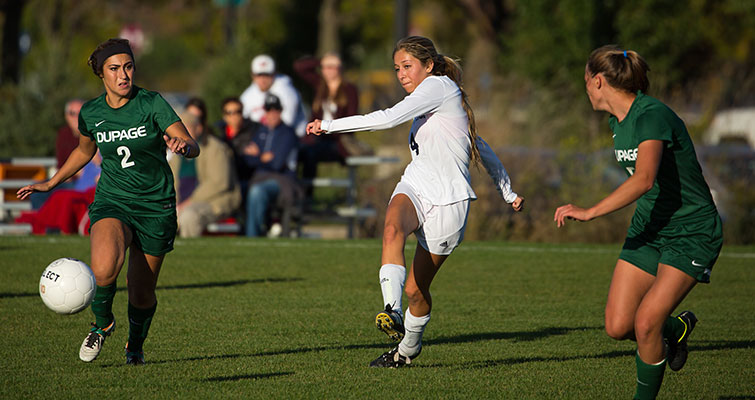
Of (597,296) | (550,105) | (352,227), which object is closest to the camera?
(597,296)

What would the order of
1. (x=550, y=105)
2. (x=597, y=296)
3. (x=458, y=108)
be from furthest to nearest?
(x=550, y=105) < (x=597, y=296) < (x=458, y=108)

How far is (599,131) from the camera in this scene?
18266 mm

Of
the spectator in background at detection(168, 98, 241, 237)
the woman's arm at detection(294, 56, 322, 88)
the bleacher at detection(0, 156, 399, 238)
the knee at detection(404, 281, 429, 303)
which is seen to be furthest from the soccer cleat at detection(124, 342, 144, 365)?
the woman's arm at detection(294, 56, 322, 88)

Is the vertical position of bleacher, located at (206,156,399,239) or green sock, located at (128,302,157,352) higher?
green sock, located at (128,302,157,352)

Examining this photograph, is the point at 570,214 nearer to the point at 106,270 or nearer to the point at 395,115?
the point at 395,115

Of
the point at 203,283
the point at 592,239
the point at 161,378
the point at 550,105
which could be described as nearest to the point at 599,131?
the point at 550,105

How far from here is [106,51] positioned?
21.4 ft

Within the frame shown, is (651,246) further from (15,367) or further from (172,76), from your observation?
(172,76)

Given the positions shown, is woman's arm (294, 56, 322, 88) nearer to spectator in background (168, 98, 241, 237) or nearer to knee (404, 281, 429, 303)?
spectator in background (168, 98, 241, 237)

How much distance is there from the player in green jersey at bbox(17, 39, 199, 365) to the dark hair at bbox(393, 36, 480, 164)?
1.49 meters

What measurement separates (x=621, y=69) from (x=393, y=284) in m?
1.78

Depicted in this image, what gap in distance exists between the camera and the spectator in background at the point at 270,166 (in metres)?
14.2

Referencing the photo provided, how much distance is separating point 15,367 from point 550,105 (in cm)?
1293

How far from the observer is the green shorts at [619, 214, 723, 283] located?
552 centimetres
